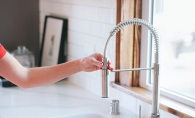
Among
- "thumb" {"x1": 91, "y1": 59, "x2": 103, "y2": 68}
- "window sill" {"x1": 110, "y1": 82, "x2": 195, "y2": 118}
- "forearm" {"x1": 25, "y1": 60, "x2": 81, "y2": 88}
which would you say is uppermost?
"thumb" {"x1": 91, "y1": 59, "x2": 103, "y2": 68}

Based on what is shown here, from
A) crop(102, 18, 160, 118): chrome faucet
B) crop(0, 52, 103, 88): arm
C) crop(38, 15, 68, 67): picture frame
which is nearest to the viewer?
crop(102, 18, 160, 118): chrome faucet

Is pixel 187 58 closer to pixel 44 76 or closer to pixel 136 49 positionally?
pixel 136 49

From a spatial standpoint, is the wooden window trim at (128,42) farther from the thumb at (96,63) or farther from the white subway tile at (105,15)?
the thumb at (96,63)

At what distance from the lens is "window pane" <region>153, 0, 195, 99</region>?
164 centimetres

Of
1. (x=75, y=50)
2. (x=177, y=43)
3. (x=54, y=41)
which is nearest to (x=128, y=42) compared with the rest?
(x=177, y=43)

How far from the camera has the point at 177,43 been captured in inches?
67.5

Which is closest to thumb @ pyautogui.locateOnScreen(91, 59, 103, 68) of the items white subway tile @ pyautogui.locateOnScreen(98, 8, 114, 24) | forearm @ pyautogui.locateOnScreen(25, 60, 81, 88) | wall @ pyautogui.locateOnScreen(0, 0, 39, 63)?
forearm @ pyautogui.locateOnScreen(25, 60, 81, 88)

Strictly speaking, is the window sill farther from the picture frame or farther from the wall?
the wall

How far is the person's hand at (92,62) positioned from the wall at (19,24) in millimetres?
1212

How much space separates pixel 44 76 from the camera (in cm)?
176

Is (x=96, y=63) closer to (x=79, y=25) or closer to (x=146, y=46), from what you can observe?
(x=146, y=46)

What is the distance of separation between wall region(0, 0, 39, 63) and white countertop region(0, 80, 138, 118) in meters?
0.52

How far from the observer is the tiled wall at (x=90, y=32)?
6.57ft

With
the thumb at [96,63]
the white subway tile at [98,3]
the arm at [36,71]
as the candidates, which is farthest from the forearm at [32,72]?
the white subway tile at [98,3]
